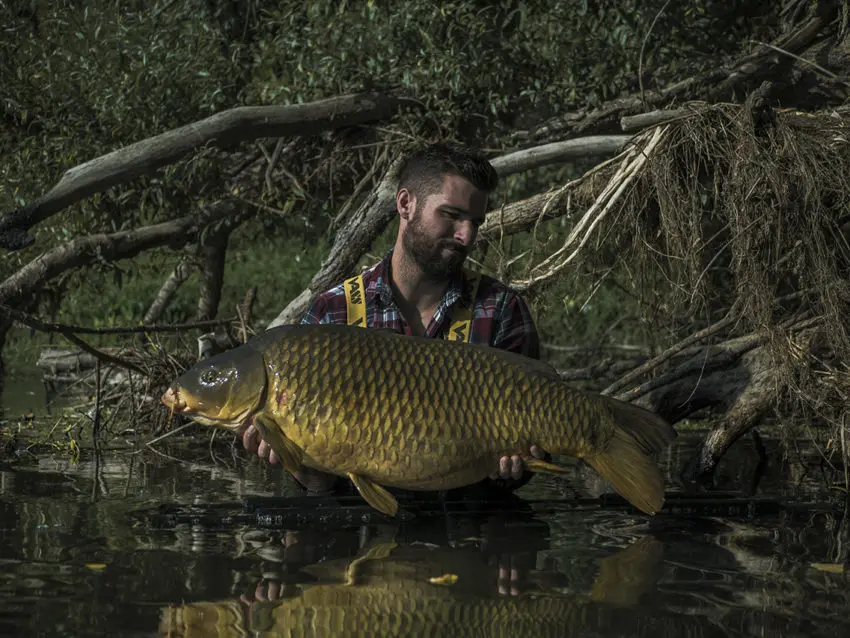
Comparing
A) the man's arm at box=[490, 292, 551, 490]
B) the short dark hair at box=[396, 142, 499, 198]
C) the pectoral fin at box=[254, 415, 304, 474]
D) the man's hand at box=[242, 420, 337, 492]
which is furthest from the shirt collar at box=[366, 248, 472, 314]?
the pectoral fin at box=[254, 415, 304, 474]

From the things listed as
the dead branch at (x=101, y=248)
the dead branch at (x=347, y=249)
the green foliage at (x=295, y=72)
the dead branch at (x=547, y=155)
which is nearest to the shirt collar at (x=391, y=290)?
the dead branch at (x=347, y=249)


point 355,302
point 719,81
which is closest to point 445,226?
point 355,302

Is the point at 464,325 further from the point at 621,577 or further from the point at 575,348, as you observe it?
the point at 575,348

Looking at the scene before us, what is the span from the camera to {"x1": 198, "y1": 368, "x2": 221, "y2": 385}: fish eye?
3564 mm

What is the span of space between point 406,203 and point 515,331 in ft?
1.90

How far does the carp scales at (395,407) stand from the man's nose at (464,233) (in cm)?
64

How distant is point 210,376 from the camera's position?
3568mm

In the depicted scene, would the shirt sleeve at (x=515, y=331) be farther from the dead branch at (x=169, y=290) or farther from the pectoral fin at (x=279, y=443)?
the dead branch at (x=169, y=290)

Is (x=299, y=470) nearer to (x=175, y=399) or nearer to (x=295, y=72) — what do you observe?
(x=175, y=399)

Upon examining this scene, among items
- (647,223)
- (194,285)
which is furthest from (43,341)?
(647,223)

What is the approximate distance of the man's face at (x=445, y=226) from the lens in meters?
4.18

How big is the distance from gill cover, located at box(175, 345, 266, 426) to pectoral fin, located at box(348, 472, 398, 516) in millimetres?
359

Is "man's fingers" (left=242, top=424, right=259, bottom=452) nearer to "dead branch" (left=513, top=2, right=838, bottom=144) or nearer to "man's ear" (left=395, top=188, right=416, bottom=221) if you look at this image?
"man's ear" (left=395, top=188, right=416, bottom=221)

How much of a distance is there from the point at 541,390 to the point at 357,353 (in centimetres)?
54
